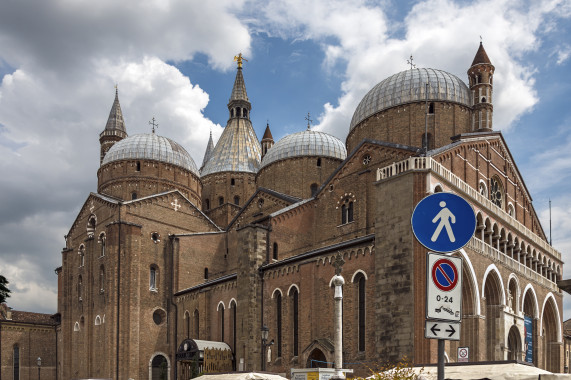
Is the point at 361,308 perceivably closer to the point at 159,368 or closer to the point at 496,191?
the point at 496,191

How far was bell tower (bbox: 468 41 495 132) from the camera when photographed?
3962 centimetres

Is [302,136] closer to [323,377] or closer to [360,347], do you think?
[360,347]

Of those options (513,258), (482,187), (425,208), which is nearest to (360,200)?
(482,187)

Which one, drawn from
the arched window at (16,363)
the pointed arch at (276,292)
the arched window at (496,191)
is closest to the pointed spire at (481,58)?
the arched window at (496,191)

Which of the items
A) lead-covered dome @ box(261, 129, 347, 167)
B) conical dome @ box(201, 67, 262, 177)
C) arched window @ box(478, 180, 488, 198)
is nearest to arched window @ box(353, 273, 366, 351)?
arched window @ box(478, 180, 488, 198)

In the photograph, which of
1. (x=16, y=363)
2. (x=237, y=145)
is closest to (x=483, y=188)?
(x=237, y=145)

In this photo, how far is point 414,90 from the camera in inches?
1586

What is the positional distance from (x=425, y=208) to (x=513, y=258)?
2988cm

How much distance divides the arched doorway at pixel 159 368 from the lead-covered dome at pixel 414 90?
20310 mm

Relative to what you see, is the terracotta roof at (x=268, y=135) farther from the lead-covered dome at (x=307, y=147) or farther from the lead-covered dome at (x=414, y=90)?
the lead-covered dome at (x=414, y=90)

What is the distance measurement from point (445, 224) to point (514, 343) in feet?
94.8

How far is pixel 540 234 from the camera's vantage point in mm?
41938

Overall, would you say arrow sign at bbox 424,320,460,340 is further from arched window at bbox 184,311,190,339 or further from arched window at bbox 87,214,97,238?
arched window at bbox 87,214,97,238

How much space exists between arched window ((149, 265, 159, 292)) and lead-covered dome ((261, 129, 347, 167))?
35.9 ft
